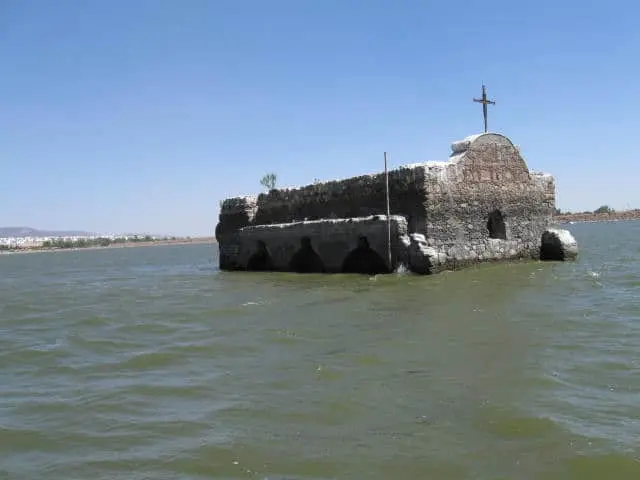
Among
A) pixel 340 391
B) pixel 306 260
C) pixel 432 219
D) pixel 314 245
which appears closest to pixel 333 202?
pixel 314 245

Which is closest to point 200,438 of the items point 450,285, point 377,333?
point 377,333

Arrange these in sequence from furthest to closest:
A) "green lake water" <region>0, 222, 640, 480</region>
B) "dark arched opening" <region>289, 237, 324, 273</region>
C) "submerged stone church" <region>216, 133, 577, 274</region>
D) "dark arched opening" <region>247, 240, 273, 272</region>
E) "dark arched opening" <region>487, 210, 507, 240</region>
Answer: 1. "dark arched opening" <region>247, 240, 273, 272</region>
2. "dark arched opening" <region>289, 237, 324, 273</region>
3. "dark arched opening" <region>487, 210, 507, 240</region>
4. "submerged stone church" <region>216, 133, 577, 274</region>
5. "green lake water" <region>0, 222, 640, 480</region>

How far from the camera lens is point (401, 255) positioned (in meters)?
14.9

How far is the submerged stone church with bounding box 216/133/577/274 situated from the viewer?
14773mm

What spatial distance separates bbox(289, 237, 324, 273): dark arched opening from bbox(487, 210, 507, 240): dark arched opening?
4.80 meters

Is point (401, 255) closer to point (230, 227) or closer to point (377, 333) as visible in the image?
point (377, 333)

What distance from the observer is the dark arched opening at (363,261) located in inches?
633

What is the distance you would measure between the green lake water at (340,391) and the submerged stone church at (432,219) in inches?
162

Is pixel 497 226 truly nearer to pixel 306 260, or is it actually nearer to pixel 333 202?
pixel 333 202

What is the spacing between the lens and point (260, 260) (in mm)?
21703

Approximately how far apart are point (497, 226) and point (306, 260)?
5.73m

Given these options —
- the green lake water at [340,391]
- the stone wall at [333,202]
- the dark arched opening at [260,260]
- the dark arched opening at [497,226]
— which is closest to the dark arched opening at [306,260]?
the stone wall at [333,202]

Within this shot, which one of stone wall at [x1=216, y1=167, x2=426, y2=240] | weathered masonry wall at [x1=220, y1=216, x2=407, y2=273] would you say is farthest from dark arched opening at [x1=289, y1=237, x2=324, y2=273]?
stone wall at [x1=216, y1=167, x2=426, y2=240]

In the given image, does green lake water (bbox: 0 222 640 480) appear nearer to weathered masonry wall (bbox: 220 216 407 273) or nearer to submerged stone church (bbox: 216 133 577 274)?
submerged stone church (bbox: 216 133 577 274)
